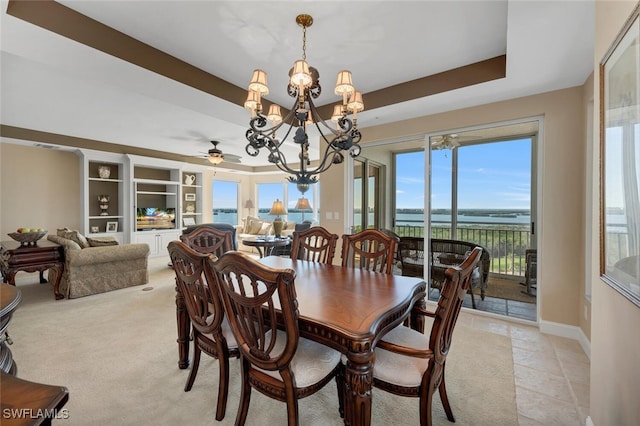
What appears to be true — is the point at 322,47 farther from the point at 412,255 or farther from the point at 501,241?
the point at 501,241

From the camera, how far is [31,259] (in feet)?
11.7

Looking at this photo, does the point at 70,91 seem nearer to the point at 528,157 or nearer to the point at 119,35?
the point at 119,35

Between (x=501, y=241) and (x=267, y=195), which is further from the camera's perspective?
(x=267, y=195)

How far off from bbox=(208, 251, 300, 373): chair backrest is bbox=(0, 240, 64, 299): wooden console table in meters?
3.80

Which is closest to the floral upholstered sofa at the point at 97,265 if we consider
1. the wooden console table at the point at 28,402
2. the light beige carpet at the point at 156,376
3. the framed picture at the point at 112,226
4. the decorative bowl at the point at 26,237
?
the decorative bowl at the point at 26,237

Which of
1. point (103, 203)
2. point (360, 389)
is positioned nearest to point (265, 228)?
point (103, 203)

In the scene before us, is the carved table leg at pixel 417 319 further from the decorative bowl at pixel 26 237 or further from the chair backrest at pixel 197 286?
the decorative bowl at pixel 26 237

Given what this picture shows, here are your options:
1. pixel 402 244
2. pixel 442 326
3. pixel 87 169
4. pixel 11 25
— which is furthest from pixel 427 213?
pixel 87 169

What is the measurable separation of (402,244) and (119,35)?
3.76 m

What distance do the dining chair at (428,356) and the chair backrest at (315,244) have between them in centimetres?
128

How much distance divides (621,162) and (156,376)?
302cm

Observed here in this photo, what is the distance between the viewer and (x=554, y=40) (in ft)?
6.31

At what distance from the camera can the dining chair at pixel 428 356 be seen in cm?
125

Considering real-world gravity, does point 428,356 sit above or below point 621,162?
below
